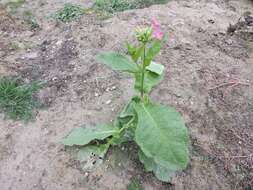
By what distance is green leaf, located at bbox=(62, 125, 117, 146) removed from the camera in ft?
7.59

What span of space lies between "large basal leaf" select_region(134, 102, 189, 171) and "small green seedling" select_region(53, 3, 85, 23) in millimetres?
2168

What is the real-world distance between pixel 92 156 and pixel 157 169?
45 centimetres

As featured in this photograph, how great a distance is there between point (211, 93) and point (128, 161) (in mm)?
910

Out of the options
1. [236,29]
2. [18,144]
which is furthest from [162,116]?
[236,29]

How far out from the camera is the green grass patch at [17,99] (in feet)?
8.96

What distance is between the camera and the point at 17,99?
112 inches

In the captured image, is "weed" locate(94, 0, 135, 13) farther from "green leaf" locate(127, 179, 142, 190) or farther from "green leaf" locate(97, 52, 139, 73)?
"green leaf" locate(127, 179, 142, 190)

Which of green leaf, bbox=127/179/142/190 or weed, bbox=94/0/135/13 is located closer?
green leaf, bbox=127/179/142/190

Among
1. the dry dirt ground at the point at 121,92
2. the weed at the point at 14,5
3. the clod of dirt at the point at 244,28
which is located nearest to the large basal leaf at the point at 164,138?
the dry dirt ground at the point at 121,92

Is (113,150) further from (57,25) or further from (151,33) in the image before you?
(57,25)

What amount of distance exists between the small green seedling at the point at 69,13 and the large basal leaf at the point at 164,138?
2168mm

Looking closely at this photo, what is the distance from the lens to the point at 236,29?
347 cm

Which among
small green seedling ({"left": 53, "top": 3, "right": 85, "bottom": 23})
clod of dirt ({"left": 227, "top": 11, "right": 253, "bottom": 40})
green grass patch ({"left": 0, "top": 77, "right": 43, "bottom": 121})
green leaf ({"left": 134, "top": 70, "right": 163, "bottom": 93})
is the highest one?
green leaf ({"left": 134, "top": 70, "right": 163, "bottom": 93})

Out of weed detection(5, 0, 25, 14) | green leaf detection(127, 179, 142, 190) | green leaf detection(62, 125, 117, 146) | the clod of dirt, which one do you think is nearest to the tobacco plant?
green leaf detection(62, 125, 117, 146)
